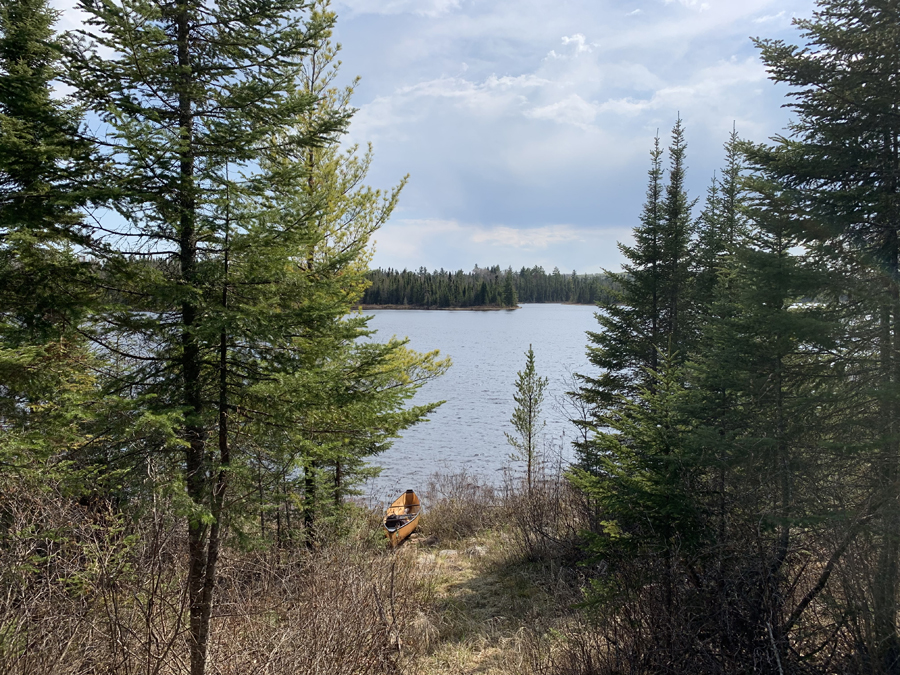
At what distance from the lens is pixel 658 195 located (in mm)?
14336

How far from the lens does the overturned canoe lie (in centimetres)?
1231

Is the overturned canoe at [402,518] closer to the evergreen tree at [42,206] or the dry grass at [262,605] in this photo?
the dry grass at [262,605]

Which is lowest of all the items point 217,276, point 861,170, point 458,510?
point 458,510

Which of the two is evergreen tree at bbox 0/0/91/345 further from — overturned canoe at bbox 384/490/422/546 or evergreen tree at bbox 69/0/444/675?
overturned canoe at bbox 384/490/422/546

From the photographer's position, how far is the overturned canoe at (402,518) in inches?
485

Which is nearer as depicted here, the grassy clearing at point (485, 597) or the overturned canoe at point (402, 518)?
the grassy clearing at point (485, 597)

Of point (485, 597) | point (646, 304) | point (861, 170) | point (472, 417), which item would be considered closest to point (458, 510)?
point (485, 597)

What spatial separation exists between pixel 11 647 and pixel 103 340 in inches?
102

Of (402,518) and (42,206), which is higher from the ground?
(42,206)

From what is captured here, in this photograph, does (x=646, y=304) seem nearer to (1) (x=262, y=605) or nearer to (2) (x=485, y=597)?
(2) (x=485, y=597)

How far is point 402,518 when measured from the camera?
44.2 feet

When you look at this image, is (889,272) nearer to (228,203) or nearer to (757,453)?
(757,453)

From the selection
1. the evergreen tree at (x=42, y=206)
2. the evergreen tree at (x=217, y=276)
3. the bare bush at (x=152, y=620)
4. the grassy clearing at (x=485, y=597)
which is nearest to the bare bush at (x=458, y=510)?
the grassy clearing at (x=485, y=597)

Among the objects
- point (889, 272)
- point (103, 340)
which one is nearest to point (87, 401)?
point (103, 340)
